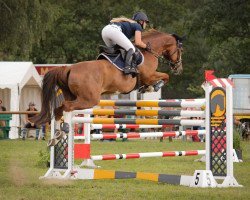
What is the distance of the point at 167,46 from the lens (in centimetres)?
1320

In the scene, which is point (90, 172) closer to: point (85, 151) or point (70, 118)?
point (70, 118)

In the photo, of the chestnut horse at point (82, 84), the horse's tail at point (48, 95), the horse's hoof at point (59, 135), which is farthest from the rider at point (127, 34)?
the horse's hoof at point (59, 135)

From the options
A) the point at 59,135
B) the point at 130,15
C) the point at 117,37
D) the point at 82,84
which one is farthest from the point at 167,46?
the point at 130,15

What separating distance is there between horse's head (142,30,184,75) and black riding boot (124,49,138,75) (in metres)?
0.75

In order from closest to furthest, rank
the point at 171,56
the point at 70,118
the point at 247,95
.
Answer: the point at 70,118
the point at 171,56
the point at 247,95

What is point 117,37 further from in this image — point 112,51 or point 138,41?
point 138,41

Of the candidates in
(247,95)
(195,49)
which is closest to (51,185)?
(247,95)

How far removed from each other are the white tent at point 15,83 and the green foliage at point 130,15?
2158 mm

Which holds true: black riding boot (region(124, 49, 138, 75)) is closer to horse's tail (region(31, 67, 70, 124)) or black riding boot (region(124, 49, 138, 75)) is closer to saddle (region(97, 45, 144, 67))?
saddle (region(97, 45, 144, 67))

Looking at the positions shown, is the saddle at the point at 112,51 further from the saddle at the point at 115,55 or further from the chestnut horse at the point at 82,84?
the chestnut horse at the point at 82,84

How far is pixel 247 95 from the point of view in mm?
33094

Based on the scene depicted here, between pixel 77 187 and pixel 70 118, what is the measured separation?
1460mm

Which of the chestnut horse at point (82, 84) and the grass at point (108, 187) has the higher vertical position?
the chestnut horse at point (82, 84)

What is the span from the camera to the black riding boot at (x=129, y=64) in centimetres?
1206
